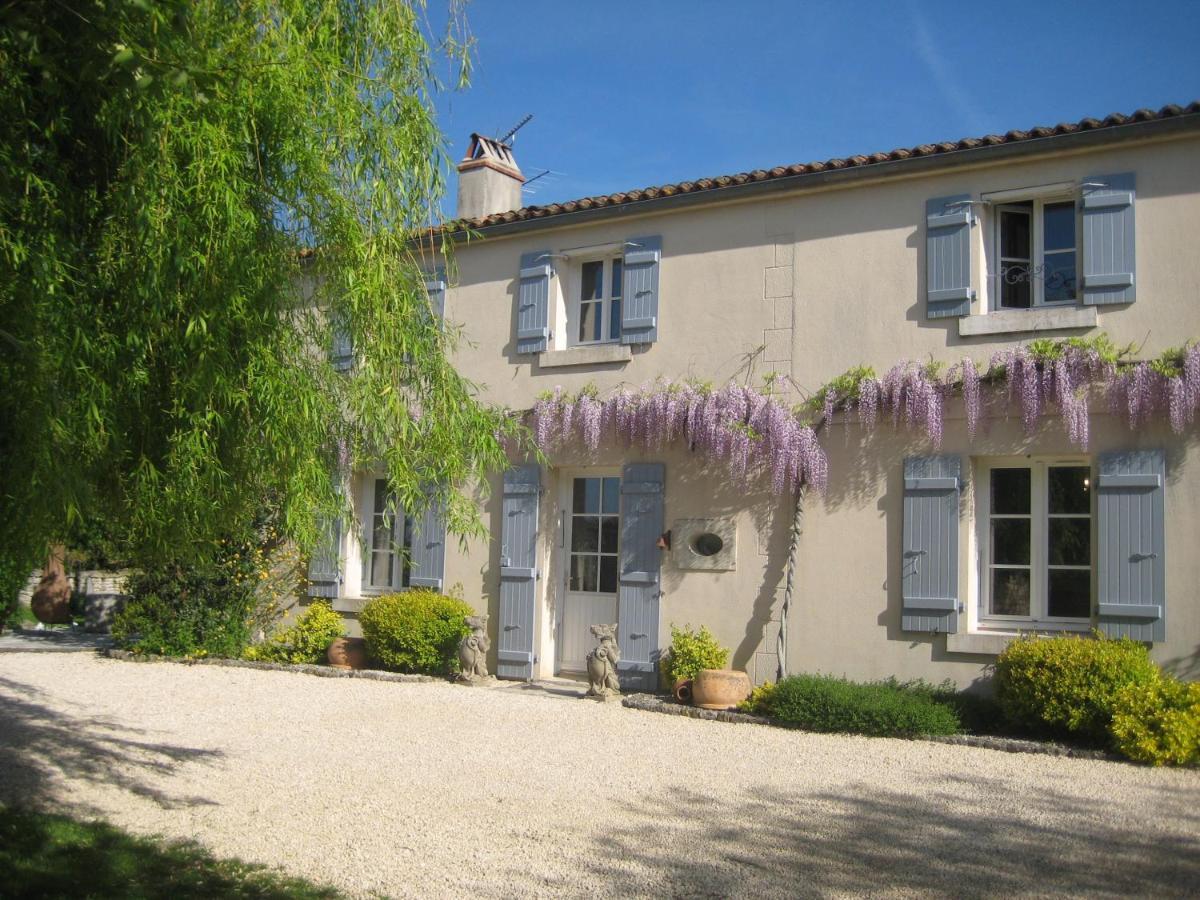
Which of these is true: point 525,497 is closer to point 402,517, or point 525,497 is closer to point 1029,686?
point 402,517

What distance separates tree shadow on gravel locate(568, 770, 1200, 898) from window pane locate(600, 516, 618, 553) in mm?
4240

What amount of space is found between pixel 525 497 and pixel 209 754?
4.06 meters

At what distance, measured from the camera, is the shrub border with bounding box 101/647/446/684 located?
1022 centimetres

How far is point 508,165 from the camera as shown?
487 inches

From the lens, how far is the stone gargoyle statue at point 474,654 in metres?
10.0

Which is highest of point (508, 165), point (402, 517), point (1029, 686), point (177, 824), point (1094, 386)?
point (508, 165)

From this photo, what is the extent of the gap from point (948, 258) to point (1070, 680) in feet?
10.6

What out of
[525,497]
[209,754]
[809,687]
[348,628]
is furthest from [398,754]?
[348,628]

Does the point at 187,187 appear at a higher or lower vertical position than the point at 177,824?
higher

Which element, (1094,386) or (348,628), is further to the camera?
(348,628)

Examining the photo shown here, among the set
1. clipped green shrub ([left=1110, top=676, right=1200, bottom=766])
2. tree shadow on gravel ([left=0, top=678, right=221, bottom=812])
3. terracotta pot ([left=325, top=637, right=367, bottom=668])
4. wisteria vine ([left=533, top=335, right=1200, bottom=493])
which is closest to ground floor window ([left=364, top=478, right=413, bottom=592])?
terracotta pot ([left=325, top=637, right=367, bottom=668])

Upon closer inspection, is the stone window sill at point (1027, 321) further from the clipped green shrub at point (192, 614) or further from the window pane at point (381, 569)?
the clipped green shrub at point (192, 614)

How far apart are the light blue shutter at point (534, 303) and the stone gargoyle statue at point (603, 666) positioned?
2.79 m

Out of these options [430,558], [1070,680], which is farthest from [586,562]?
[1070,680]
